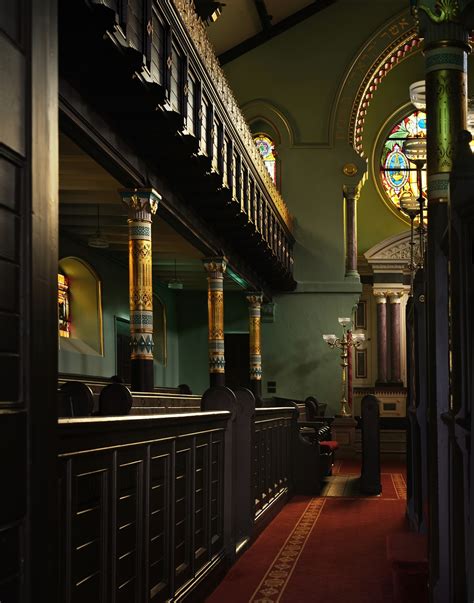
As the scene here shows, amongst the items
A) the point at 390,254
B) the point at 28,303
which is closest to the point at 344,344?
the point at 390,254

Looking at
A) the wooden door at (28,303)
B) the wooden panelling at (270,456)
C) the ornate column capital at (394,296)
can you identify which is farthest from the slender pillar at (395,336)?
the wooden door at (28,303)

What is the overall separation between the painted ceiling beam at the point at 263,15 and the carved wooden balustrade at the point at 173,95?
7978 millimetres

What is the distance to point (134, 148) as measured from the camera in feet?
40.8

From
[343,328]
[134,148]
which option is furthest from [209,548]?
[343,328]

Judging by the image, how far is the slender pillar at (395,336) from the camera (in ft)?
90.7

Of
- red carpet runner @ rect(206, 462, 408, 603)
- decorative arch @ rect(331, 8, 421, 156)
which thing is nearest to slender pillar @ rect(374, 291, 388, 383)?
decorative arch @ rect(331, 8, 421, 156)

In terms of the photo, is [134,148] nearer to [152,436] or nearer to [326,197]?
[152,436]

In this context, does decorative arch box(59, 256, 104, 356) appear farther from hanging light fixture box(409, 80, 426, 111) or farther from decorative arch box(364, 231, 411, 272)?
decorative arch box(364, 231, 411, 272)

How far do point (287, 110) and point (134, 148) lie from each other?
55.9 ft

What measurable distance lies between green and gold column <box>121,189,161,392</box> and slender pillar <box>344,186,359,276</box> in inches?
611

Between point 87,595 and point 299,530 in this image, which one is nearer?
point 87,595

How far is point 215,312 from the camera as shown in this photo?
19.7 meters

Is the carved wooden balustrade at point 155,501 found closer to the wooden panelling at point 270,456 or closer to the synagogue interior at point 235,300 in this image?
the synagogue interior at point 235,300

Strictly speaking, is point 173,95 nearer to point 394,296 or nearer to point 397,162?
point 394,296
